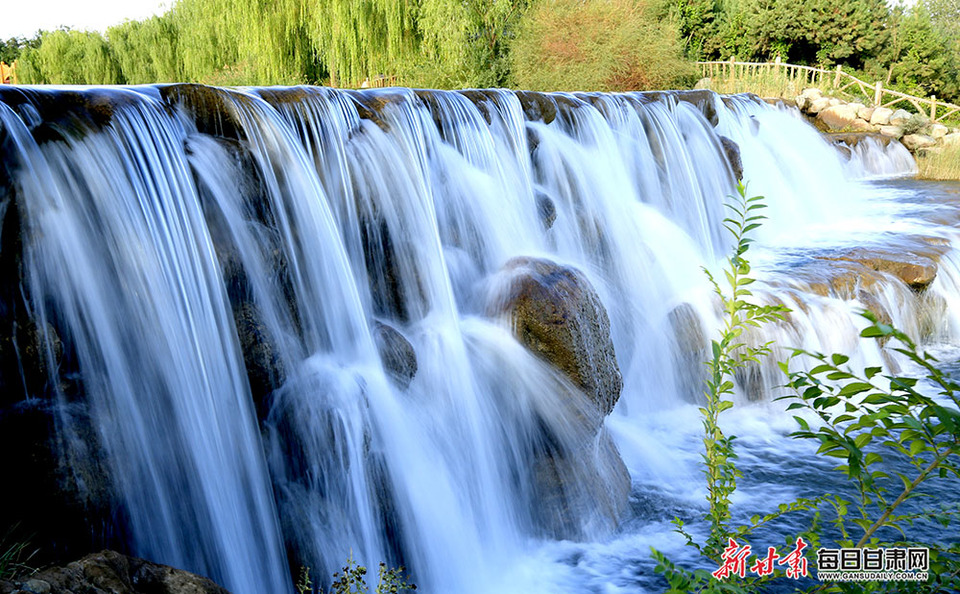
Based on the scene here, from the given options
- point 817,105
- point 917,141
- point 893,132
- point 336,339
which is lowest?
point 336,339

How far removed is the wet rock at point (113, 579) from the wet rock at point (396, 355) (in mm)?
2370

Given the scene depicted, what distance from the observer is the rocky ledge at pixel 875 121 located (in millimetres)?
20578

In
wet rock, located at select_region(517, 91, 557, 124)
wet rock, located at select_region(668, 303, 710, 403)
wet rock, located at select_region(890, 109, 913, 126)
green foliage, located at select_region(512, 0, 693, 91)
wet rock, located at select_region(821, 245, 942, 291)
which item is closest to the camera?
wet rock, located at select_region(668, 303, 710, 403)

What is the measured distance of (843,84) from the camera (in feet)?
88.8

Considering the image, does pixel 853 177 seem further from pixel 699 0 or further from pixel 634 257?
pixel 699 0

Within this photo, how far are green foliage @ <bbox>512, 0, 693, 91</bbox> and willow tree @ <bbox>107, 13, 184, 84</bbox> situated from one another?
37.8 ft

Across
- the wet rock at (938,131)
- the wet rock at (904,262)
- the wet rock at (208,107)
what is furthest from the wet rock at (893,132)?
the wet rock at (208,107)

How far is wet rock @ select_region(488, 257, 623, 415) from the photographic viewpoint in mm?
5801

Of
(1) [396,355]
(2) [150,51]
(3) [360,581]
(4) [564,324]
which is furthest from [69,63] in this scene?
(3) [360,581]

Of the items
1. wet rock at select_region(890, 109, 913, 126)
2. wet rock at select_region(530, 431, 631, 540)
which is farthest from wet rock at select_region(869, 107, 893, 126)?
wet rock at select_region(530, 431, 631, 540)

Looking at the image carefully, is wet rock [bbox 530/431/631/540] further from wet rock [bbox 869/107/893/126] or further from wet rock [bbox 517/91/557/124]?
wet rock [bbox 869/107/893/126]

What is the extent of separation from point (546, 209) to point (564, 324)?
9.09ft

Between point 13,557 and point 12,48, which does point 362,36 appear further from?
point 12,48

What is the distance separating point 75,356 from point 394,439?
206cm
